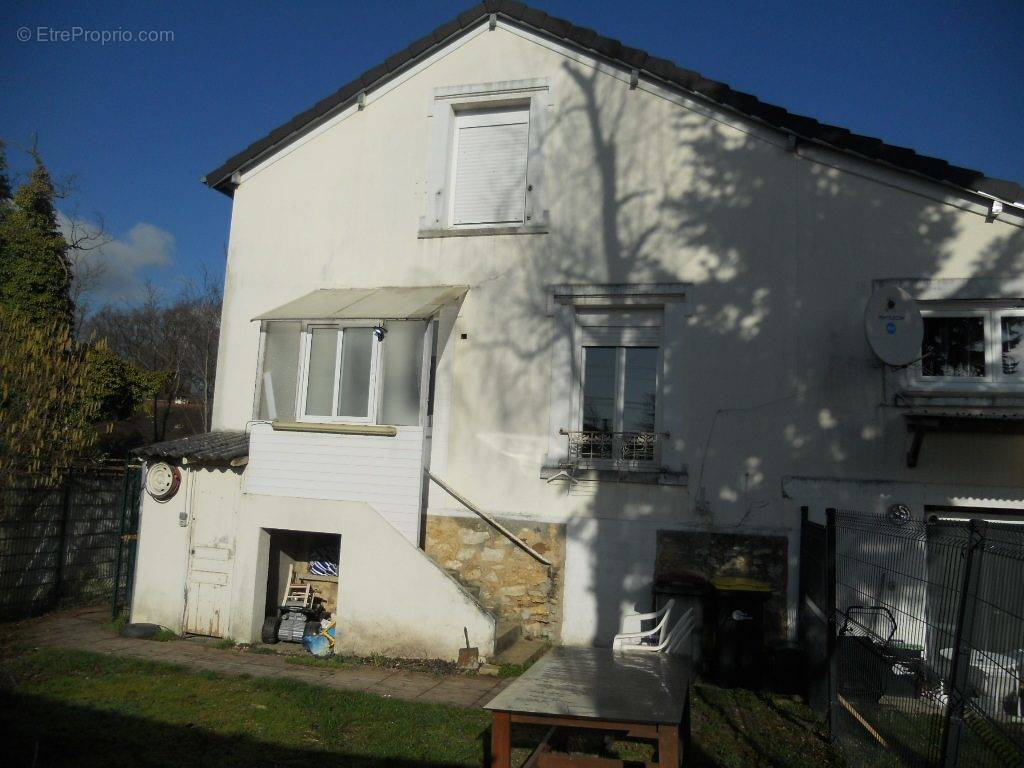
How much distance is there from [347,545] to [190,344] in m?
27.7

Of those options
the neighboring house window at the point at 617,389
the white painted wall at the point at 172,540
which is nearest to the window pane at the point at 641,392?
the neighboring house window at the point at 617,389

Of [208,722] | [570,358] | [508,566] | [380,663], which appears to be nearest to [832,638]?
[508,566]

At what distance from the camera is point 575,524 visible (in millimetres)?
9703

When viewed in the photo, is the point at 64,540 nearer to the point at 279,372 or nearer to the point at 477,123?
the point at 279,372

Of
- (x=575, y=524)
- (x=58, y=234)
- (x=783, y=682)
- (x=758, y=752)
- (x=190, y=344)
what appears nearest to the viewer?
(x=758, y=752)

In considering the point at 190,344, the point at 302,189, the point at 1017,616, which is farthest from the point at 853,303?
the point at 190,344

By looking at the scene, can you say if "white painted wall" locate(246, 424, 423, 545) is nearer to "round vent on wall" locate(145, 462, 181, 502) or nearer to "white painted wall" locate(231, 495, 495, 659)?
"white painted wall" locate(231, 495, 495, 659)

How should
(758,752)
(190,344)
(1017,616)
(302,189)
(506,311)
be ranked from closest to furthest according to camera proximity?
(1017,616) < (758,752) < (506,311) < (302,189) < (190,344)

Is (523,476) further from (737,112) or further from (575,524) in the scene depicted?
(737,112)

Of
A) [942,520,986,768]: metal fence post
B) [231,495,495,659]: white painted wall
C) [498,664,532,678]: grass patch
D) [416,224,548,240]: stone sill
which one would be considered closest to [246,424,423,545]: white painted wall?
[231,495,495,659]: white painted wall

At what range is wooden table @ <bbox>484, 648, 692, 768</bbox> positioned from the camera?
15.2 ft

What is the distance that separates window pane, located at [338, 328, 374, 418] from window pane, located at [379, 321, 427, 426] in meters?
0.28

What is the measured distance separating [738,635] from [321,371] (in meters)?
6.00

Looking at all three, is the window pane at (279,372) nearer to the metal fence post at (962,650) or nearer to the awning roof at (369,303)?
the awning roof at (369,303)
